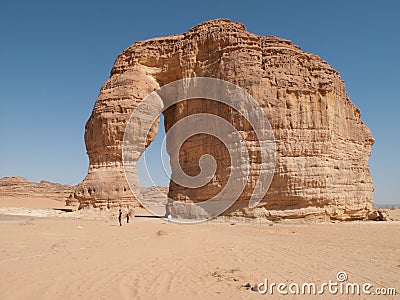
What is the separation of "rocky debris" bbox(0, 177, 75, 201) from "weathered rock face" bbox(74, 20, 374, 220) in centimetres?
2592

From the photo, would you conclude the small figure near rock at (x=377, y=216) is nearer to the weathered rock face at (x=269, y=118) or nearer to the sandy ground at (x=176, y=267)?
the weathered rock face at (x=269, y=118)

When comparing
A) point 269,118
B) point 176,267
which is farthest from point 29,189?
point 176,267

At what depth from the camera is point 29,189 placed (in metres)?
47.6

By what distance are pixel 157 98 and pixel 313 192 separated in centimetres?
1438

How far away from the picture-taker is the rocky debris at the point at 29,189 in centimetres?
4607

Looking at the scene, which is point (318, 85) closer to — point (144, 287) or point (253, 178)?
point (253, 178)

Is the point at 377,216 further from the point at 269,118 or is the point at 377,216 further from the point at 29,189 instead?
the point at 29,189

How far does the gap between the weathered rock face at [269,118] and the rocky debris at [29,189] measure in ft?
85.0

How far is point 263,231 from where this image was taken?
14.9 meters

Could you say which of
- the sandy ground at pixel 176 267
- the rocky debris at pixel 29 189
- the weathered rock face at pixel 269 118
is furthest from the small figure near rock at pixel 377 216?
the rocky debris at pixel 29 189

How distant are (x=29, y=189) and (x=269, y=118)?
135ft

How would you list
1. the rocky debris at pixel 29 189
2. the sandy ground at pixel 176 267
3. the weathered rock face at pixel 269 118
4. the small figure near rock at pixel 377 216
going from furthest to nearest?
the rocky debris at pixel 29 189 < the small figure near rock at pixel 377 216 < the weathered rock face at pixel 269 118 < the sandy ground at pixel 176 267

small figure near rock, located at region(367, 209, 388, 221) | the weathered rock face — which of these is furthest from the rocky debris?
small figure near rock, located at region(367, 209, 388, 221)

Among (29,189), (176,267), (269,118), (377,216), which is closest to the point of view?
(176,267)
